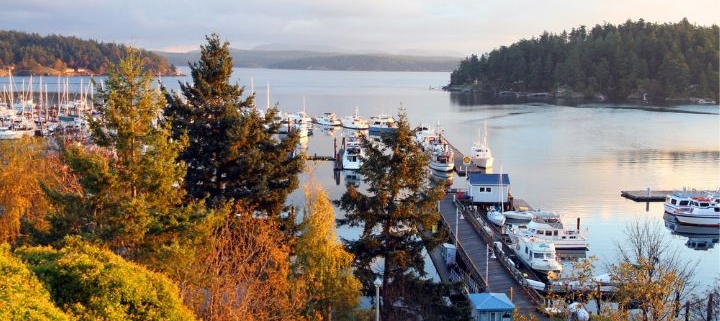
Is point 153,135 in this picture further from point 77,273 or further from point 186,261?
point 77,273

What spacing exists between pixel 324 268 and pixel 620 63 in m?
104

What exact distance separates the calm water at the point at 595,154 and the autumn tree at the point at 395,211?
2519mm

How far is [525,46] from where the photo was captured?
12794 centimetres

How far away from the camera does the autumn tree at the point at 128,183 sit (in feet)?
37.3

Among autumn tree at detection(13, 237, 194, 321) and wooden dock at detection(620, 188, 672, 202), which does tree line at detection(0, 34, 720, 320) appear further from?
wooden dock at detection(620, 188, 672, 202)

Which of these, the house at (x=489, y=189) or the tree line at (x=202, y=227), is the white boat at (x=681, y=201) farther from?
the tree line at (x=202, y=227)

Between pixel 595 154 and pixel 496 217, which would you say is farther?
pixel 595 154

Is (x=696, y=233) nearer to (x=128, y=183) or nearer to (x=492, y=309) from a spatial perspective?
(x=492, y=309)

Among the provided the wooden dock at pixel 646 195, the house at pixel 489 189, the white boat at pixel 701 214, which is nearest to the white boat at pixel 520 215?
the house at pixel 489 189

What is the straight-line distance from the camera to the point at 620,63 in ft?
348

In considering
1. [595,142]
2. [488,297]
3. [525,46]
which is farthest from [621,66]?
[488,297]

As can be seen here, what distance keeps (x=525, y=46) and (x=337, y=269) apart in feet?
400

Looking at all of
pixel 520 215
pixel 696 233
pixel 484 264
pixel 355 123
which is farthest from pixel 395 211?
pixel 355 123

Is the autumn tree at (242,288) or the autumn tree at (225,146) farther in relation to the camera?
the autumn tree at (225,146)
